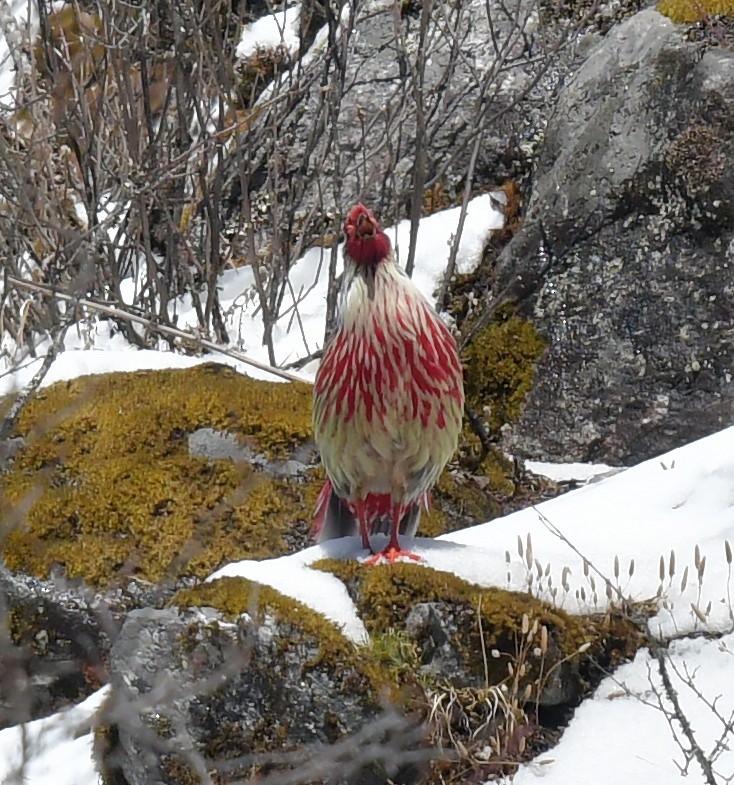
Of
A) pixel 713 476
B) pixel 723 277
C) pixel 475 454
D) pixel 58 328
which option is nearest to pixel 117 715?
pixel 58 328

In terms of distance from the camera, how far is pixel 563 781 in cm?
284

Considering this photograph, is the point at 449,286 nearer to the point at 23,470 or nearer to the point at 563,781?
the point at 23,470

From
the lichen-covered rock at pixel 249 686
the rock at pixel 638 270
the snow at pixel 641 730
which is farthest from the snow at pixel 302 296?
the snow at pixel 641 730

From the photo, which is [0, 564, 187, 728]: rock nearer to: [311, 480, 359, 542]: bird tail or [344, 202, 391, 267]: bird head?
[311, 480, 359, 542]: bird tail

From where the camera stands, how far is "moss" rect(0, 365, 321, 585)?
13.2 feet

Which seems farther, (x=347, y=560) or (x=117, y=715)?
(x=347, y=560)

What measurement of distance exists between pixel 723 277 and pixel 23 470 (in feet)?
10.0

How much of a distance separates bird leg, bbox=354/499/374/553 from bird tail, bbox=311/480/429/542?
18 cm

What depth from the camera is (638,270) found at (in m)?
5.52

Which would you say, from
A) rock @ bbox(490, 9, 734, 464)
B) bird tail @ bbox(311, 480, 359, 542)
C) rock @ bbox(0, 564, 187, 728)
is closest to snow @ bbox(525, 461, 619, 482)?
rock @ bbox(490, 9, 734, 464)

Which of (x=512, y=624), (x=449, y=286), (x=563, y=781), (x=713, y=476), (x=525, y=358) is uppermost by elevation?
(x=449, y=286)

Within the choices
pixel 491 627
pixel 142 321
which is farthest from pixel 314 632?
pixel 142 321

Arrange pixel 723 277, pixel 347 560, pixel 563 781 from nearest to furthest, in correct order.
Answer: pixel 563 781 → pixel 347 560 → pixel 723 277

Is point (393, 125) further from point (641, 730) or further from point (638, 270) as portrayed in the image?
point (641, 730)
